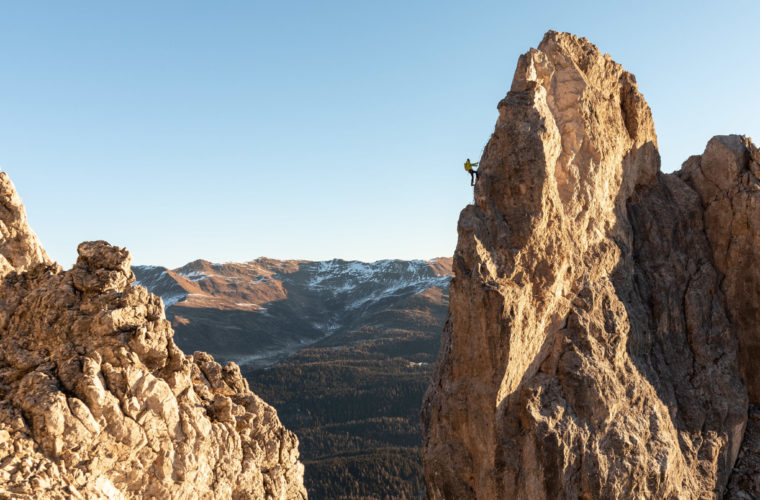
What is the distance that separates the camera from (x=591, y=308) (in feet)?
82.7

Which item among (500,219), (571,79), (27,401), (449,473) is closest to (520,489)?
(449,473)

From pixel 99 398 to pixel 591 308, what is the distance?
20.7 meters

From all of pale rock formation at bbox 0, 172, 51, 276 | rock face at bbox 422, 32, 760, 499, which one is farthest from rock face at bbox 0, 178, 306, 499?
rock face at bbox 422, 32, 760, 499

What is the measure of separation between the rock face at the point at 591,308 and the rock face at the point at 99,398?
9661mm

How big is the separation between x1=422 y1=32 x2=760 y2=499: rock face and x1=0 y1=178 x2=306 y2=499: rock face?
31.7ft

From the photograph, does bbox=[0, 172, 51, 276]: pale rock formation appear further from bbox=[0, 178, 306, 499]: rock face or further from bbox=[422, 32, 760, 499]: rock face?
bbox=[422, 32, 760, 499]: rock face

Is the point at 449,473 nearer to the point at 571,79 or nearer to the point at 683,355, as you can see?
the point at 683,355

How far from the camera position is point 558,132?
25.9 meters

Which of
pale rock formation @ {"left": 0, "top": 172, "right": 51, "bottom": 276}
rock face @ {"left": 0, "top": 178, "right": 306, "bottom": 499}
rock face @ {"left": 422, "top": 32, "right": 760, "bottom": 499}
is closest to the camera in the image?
rock face @ {"left": 0, "top": 178, "right": 306, "bottom": 499}

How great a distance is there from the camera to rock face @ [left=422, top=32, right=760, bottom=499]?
22.3 metres

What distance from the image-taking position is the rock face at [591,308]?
73.3 feet

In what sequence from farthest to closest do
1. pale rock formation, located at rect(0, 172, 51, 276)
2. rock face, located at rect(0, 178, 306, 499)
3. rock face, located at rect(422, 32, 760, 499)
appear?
1. rock face, located at rect(422, 32, 760, 499)
2. pale rock formation, located at rect(0, 172, 51, 276)
3. rock face, located at rect(0, 178, 306, 499)

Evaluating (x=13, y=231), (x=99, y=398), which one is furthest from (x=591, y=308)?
(x=13, y=231)

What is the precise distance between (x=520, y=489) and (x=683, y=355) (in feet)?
40.1
